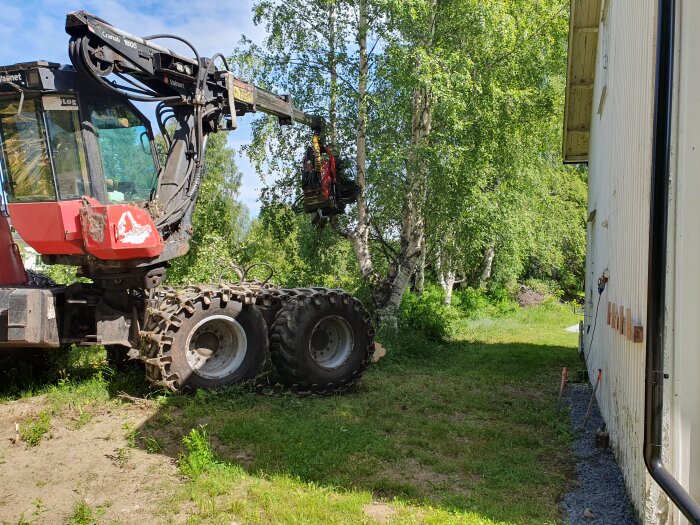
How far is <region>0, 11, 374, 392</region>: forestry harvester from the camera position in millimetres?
6559

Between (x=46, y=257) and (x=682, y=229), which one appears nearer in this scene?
(x=682, y=229)

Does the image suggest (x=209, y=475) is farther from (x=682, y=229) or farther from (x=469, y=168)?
(x=469, y=168)

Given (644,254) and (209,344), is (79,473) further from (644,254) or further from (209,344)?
(644,254)

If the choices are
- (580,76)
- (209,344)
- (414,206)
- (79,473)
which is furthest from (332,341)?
(580,76)

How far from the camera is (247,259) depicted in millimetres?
15359

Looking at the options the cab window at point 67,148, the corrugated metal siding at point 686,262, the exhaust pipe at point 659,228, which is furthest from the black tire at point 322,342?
the exhaust pipe at point 659,228

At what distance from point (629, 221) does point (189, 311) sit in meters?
4.53

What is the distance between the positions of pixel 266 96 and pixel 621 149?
209 inches

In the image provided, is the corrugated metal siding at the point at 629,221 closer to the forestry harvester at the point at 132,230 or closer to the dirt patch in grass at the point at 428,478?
the dirt patch in grass at the point at 428,478

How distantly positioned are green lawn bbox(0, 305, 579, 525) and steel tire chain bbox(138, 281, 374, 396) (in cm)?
22

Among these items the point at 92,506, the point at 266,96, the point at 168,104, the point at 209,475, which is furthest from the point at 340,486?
the point at 266,96

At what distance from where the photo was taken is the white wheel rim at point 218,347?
24.0 ft

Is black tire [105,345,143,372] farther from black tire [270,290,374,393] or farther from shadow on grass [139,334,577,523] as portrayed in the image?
black tire [270,290,374,393]

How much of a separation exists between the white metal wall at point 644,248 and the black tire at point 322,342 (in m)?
2.99
